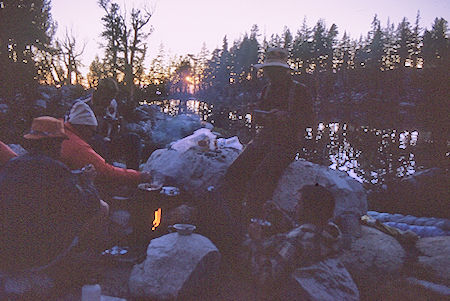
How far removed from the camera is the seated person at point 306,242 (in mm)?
3260

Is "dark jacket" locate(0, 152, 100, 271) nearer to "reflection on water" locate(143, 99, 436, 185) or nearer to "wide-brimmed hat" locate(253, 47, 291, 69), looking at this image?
"wide-brimmed hat" locate(253, 47, 291, 69)

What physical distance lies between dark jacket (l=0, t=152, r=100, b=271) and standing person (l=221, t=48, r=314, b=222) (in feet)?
9.59

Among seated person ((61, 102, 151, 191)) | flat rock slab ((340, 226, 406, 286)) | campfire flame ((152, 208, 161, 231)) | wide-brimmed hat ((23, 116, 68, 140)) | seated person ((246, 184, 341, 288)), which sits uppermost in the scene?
wide-brimmed hat ((23, 116, 68, 140))

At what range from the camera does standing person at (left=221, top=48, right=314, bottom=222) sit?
4.92 metres

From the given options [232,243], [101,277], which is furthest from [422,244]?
[101,277]

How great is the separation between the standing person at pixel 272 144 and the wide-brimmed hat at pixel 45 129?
293 centimetres

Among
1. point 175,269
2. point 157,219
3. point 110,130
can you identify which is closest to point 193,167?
point 157,219

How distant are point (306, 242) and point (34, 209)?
2.41 m

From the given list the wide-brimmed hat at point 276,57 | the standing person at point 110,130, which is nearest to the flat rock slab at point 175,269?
the standing person at point 110,130

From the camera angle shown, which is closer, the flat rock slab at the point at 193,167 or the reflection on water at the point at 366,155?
the flat rock slab at the point at 193,167

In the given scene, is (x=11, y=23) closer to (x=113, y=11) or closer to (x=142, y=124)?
(x=113, y=11)

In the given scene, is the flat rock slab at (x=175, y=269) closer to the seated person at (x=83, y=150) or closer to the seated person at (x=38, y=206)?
the seated person at (x=83, y=150)

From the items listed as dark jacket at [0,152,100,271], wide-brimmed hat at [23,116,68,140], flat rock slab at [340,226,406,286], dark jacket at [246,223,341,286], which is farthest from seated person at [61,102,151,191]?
flat rock slab at [340,226,406,286]

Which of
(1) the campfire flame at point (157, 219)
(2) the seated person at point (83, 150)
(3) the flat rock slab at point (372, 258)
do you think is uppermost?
(2) the seated person at point (83, 150)
